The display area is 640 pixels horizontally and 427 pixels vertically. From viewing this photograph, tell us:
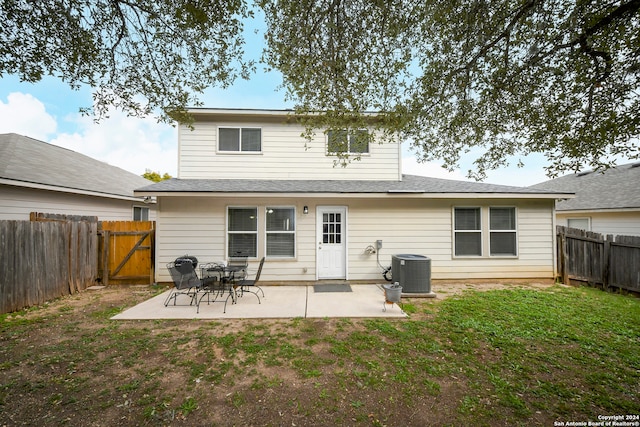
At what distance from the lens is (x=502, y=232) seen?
299 inches

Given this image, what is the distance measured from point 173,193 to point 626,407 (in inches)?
329

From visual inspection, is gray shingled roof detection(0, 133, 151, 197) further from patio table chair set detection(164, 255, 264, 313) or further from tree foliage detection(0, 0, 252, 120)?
patio table chair set detection(164, 255, 264, 313)

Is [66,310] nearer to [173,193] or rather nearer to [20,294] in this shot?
[20,294]

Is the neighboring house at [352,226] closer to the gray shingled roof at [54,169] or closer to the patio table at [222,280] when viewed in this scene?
the patio table at [222,280]

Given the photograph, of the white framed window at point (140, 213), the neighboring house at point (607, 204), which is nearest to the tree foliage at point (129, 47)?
the white framed window at point (140, 213)

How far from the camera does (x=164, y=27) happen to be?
4273mm

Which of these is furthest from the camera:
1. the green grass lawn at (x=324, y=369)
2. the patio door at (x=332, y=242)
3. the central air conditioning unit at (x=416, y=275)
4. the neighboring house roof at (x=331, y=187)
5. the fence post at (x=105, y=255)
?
the patio door at (x=332, y=242)

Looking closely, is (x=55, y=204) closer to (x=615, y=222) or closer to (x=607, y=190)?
(x=615, y=222)

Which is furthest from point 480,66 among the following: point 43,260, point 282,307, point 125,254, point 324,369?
point 43,260

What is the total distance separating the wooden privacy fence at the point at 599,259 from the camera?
6500 mm

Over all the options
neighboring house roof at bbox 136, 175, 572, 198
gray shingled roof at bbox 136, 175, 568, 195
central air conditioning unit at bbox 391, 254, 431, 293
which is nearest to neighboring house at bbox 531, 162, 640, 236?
neighboring house roof at bbox 136, 175, 572, 198

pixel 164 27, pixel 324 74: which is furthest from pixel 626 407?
pixel 164 27

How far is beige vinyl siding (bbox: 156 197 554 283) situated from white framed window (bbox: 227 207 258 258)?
158mm

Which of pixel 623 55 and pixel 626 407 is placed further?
pixel 623 55
